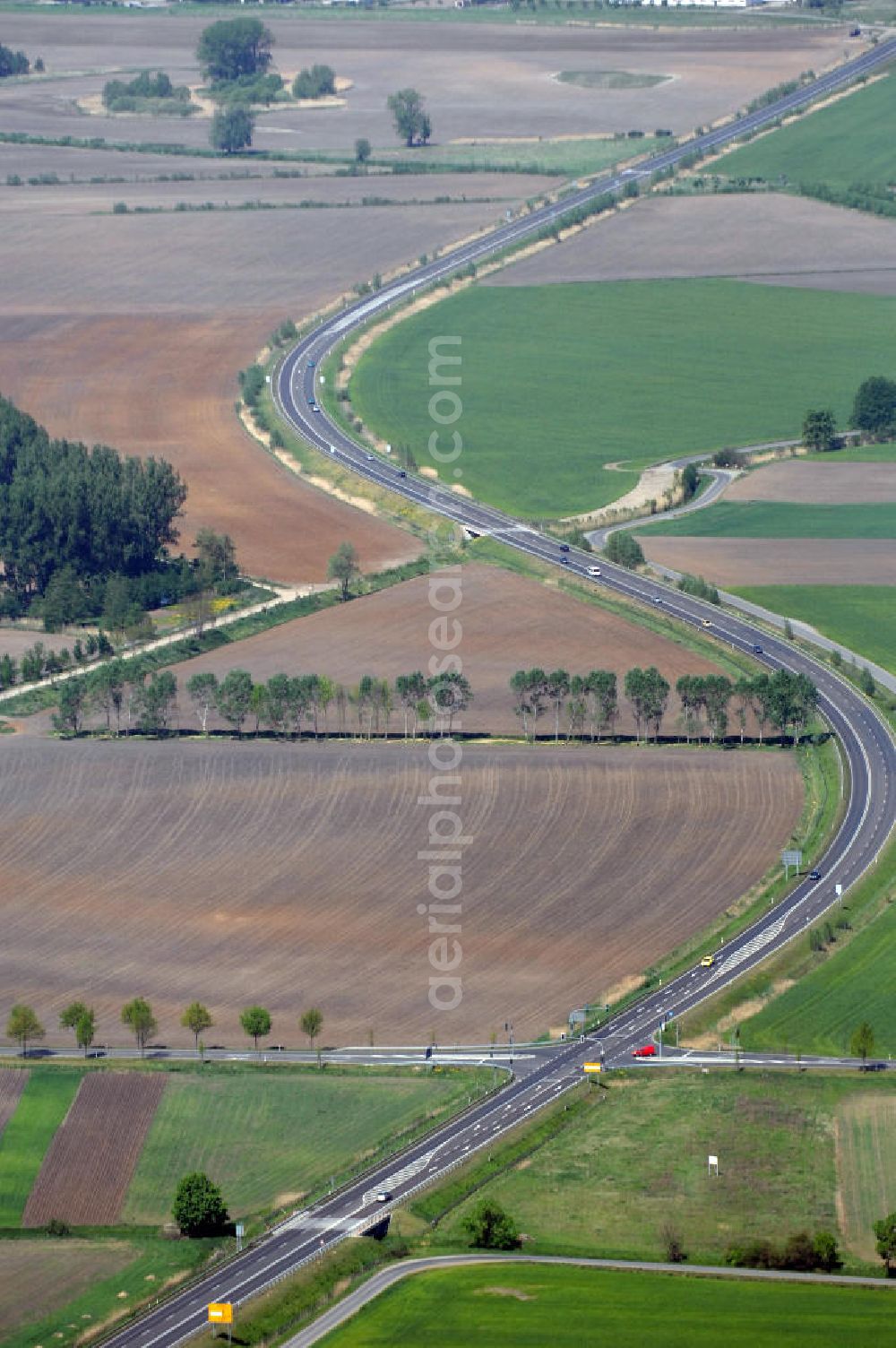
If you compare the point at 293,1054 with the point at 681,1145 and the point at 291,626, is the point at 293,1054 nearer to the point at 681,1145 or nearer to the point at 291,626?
the point at 681,1145

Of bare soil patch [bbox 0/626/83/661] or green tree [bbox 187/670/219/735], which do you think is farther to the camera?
bare soil patch [bbox 0/626/83/661]

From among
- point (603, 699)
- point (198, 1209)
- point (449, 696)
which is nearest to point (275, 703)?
point (449, 696)

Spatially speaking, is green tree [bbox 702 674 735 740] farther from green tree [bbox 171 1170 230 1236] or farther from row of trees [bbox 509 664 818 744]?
green tree [bbox 171 1170 230 1236]

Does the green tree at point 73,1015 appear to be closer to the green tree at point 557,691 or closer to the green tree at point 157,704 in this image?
the green tree at point 157,704

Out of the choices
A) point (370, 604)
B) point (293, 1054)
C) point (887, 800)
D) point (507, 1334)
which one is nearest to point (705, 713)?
point (887, 800)

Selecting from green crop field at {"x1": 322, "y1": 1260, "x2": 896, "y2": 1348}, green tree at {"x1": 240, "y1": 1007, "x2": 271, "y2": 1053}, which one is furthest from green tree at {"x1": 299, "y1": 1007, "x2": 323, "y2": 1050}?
green crop field at {"x1": 322, "y1": 1260, "x2": 896, "y2": 1348}

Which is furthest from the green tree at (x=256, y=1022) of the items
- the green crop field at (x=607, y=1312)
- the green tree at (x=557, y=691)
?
the green tree at (x=557, y=691)

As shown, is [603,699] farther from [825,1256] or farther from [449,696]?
[825,1256]
